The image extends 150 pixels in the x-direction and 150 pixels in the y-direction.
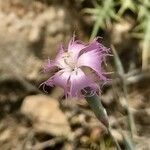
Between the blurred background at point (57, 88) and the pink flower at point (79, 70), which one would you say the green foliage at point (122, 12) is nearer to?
the blurred background at point (57, 88)

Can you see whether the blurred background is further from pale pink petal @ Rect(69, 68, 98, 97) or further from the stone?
pale pink petal @ Rect(69, 68, 98, 97)

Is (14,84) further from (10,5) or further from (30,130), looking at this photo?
(10,5)

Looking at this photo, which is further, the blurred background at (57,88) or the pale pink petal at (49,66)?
the blurred background at (57,88)

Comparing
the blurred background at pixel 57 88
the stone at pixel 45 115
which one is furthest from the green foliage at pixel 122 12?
the stone at pixel 45 115

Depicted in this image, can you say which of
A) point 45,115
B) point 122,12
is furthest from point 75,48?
point 122,12

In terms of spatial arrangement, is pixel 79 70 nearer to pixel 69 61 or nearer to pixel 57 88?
pixel 69 61

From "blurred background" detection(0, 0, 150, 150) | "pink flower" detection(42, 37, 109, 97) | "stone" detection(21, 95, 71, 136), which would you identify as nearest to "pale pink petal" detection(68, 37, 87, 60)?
"pink flower" detection(42, 37, 109, 97)

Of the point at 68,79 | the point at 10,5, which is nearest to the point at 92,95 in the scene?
the point at 68,79
